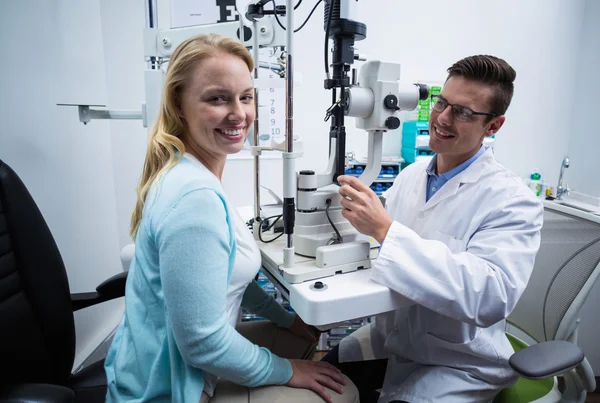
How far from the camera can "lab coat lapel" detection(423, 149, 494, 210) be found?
1055 mm

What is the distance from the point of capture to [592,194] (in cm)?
227

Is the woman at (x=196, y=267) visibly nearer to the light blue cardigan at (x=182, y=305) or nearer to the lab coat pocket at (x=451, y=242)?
the light blue cardigan at (x=182, y=305)

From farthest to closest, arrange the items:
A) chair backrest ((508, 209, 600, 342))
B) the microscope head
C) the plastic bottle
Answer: the plastic bottle, chair backrest ((508, 209, 600, 342)), the microscope head

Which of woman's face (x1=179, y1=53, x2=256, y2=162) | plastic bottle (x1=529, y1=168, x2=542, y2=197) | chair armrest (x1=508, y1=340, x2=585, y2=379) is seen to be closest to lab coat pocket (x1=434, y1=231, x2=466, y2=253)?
chair armrest (x1=508, y1=340, x2=585, y2=379)

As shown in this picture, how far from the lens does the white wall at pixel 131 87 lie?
142 cm

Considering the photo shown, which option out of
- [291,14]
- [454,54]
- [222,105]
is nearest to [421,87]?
[291,14]

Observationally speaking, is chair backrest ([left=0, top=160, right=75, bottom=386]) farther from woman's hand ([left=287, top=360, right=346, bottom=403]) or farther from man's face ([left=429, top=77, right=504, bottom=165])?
man's face ([left=429, top=77, right=504, bottom=165])

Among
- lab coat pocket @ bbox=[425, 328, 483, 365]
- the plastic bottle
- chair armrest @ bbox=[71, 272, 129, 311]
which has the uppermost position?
the plastic bottle

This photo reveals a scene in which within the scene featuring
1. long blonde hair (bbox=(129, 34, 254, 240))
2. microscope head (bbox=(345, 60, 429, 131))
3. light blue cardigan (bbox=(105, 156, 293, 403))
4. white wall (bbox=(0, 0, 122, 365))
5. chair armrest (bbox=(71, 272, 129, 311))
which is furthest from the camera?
white wall (bbox=(0, 0, 122, 365))

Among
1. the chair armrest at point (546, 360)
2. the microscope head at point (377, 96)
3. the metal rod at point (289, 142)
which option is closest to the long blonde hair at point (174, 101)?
the metal rod at point (289, 142)

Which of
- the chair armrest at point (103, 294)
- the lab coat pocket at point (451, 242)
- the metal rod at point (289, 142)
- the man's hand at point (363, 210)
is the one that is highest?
the metal rod at point (289, 142)

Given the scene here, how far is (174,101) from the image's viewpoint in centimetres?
84

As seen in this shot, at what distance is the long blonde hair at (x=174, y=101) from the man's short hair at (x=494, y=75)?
67cm

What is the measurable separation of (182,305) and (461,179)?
833 mm
